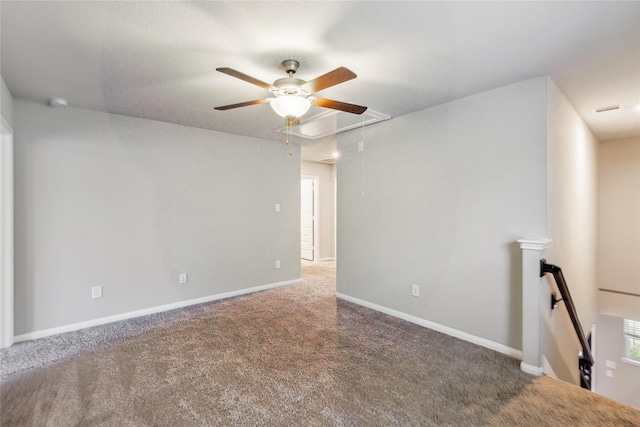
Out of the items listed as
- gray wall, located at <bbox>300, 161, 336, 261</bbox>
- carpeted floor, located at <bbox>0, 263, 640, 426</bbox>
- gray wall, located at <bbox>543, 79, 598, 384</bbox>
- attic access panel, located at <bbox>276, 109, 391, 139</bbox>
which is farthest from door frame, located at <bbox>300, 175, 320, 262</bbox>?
gray wall, located at <bbox>543, 79, 598, 384</bbox>

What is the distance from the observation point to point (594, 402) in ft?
6.47

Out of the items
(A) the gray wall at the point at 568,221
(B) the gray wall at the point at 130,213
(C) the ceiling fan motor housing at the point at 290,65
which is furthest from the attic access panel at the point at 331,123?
(A) the gray wall at the point at 568,221

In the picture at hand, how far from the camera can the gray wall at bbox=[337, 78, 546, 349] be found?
102 inches

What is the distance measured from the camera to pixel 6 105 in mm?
2557

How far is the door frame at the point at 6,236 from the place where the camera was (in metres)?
2.70

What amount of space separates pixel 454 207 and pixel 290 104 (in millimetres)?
1950

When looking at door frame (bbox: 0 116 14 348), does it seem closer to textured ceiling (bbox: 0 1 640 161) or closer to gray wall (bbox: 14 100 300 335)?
gray wall (bbox: 14 100 300 335)

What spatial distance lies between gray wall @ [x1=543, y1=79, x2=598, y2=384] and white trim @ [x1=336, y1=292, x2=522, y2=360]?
0.27m

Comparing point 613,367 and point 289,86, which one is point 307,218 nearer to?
point 289,86

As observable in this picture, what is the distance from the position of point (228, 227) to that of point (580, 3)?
400 cm

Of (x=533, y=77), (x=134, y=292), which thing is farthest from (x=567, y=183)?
(x=134, y=292)

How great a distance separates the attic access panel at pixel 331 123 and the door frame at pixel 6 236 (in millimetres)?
2716

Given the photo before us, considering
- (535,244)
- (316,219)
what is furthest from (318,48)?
(316,219)

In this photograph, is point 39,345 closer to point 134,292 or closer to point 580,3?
point 134,292
